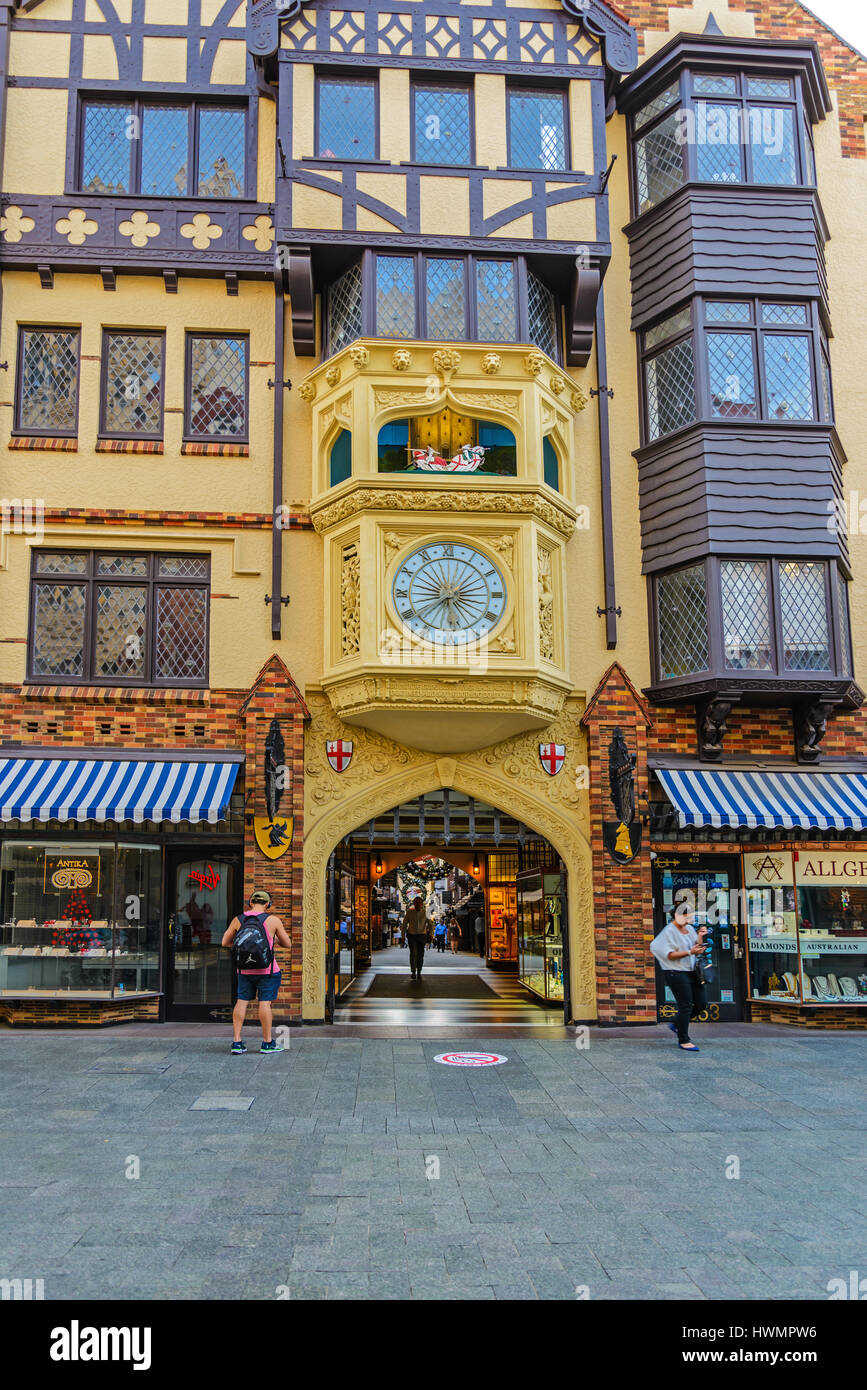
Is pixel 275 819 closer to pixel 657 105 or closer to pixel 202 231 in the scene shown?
pixel 202 231

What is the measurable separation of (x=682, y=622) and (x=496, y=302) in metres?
5.14

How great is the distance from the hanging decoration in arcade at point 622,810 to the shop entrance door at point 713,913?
3.42 ft

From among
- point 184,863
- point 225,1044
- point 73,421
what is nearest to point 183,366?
point 73,421

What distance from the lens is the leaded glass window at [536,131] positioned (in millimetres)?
15977

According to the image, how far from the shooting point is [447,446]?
15352 mm

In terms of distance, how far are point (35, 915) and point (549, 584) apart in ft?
26.4

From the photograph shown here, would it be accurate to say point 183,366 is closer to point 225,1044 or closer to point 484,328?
point 484,328

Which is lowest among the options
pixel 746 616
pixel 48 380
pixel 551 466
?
pixel 746 616

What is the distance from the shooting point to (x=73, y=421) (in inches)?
609

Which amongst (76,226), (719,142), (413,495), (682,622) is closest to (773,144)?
(719,142)

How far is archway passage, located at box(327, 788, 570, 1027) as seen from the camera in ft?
50.6

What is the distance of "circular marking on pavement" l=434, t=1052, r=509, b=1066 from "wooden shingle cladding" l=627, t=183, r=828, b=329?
1057cm

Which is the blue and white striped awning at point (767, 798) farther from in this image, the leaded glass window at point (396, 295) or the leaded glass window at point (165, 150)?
the leaded glass window at point (165, 150)

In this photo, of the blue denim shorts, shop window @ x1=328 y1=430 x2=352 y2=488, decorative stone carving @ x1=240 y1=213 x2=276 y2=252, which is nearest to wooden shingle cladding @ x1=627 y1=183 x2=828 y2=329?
shop window @ x1=328 y1=430 x2=352 y2=488
